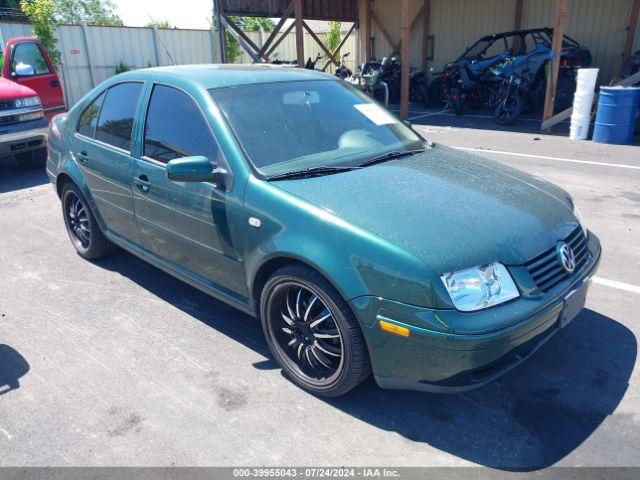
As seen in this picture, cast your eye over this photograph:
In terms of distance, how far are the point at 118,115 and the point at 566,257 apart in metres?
3.26

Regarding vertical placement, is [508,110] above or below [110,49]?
below

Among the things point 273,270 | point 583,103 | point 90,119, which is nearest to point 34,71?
point 90,119

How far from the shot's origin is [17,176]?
842 cm

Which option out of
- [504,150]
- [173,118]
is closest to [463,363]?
[173,118]

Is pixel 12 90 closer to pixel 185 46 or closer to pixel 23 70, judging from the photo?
pixel 23 70

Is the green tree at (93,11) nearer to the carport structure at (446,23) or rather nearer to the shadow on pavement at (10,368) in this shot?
the carport structure at (446,23)

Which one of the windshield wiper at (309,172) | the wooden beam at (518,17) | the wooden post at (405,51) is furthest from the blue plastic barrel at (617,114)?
the windshield wiper at (309,172)

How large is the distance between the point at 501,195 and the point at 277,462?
186cm

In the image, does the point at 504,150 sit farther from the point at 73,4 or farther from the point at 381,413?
the point at 73,4

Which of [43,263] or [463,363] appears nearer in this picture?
[463,363]

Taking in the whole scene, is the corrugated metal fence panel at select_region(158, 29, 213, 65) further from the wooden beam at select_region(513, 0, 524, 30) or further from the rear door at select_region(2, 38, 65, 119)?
the wooden beam at select_region(513, 0, 524, 30)

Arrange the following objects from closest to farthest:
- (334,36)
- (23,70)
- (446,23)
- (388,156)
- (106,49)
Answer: (388,156), (23,70), (446,23), (106,49), (334,36)

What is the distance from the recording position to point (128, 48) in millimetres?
17188

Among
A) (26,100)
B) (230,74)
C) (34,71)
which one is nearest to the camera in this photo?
(230,74)
